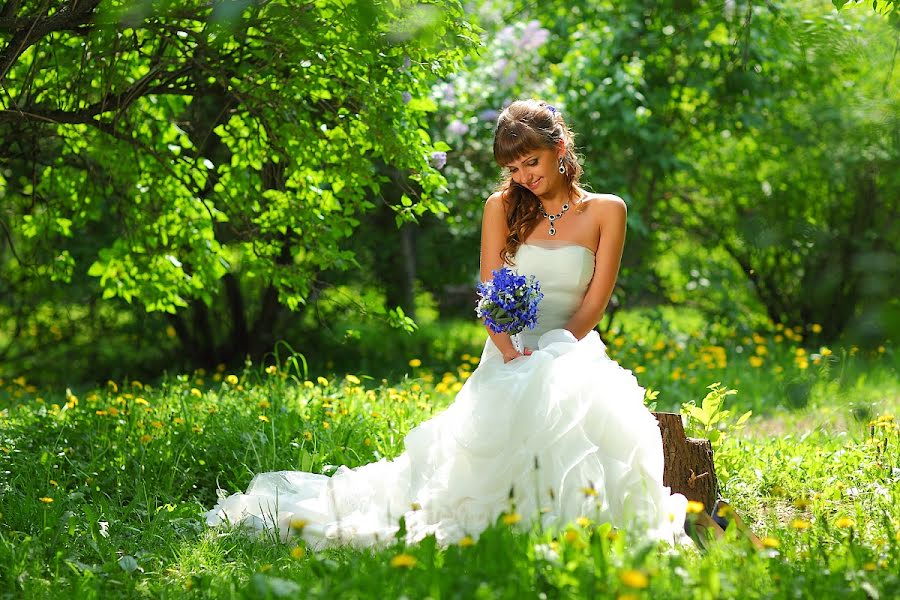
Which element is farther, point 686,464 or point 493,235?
point 493,235

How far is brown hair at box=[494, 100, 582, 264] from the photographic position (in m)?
3.73

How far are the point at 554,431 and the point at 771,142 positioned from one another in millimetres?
6298

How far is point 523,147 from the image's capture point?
12.3 ft

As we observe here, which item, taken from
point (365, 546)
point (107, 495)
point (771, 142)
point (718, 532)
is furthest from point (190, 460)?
point (771, 142)

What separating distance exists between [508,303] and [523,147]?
24.6 inches

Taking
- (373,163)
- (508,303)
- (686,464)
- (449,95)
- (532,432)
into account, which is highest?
(449,95)

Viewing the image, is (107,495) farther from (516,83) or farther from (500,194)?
(516,83)

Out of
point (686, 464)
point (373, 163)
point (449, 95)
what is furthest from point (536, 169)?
point (449, 95)

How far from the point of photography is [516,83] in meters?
7.89

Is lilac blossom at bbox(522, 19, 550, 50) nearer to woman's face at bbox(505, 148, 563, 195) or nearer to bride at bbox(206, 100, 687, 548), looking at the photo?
bride at bbox(206, 100, 687, 548)

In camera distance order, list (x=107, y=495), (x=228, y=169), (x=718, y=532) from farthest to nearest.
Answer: (x=228, y=169), (x=107, y=495), (x=718, y=532)

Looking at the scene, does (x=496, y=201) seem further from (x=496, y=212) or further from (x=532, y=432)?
(x=532, y=432)

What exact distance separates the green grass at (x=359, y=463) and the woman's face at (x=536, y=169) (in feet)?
4.40

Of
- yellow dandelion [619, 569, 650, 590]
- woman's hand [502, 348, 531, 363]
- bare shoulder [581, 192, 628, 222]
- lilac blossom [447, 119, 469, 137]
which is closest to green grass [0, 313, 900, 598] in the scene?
yellow dandelion [619, 569, 650, 590]
